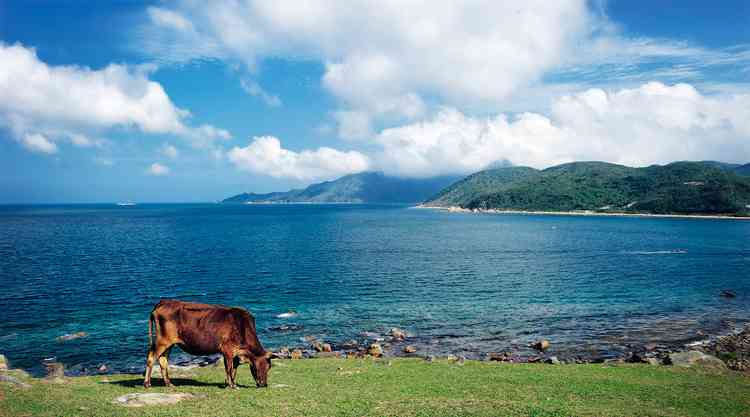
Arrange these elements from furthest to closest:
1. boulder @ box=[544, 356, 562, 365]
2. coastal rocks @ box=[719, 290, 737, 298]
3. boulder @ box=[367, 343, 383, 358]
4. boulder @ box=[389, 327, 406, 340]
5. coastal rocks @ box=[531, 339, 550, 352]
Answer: coastal rocks @ box=[719, 290, 737, 298] < boulder @ box=[389, 327, 406, 340] < coastal rocks @ box=[531, 339, 550, 352] < boulder @ box=[367, 343, 383, 358] < boulder @ box=[544, 356, 562, 365]

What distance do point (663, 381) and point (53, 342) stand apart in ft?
145

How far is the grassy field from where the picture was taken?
14836mm

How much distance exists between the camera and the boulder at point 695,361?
2675 cm

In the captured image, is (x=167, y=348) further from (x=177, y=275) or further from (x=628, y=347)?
(x=177, y=275)

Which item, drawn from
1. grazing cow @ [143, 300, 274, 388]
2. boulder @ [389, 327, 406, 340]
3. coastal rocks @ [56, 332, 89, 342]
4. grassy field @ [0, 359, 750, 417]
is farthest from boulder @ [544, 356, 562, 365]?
coastal rocks @ [56, 332, 89, 342]

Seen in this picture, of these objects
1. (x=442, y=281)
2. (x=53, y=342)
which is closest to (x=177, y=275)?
(x=53, y=342)

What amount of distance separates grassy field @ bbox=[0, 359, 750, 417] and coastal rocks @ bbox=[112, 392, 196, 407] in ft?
1.36

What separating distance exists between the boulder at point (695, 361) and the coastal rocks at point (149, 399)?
92.6 ft

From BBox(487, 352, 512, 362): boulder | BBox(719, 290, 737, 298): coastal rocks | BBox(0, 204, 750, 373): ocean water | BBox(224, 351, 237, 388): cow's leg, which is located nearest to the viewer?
BBox(224, 351, 237, 388): cow's leg

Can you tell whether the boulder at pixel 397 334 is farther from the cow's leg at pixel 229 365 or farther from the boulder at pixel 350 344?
the cow's leg at pixel 229 365

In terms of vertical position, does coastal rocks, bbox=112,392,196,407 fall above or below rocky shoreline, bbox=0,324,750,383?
above

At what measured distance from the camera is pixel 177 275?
230 feet

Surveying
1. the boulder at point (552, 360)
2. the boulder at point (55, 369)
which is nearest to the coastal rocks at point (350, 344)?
the boulder at point (552, 360)

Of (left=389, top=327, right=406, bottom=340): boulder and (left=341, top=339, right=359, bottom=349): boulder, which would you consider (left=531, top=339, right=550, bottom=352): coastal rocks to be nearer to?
(left=389, top=327, right=406, bottom=340): boulder
